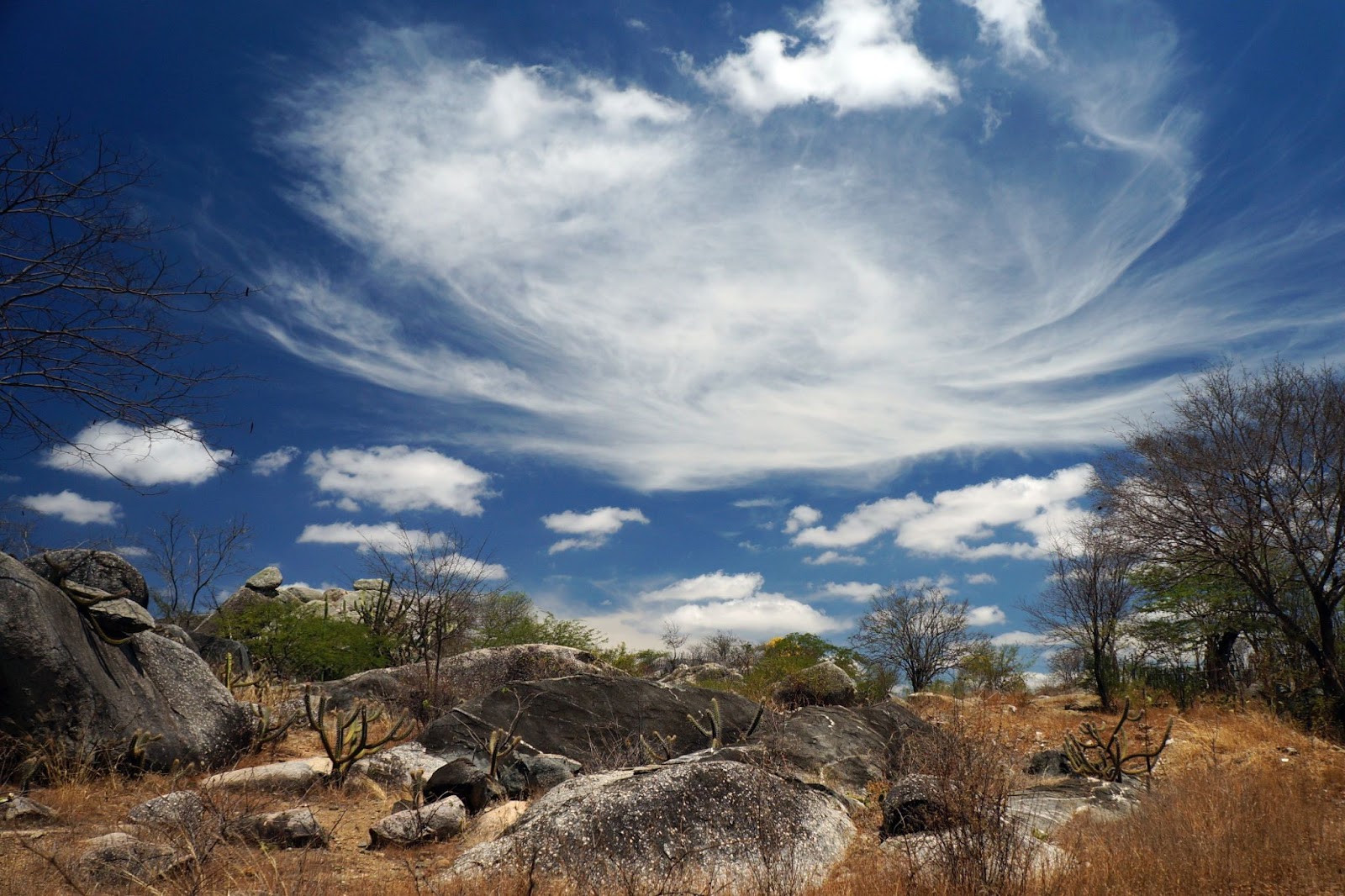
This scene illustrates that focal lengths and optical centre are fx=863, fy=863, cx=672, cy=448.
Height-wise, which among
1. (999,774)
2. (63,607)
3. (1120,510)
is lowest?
(999,774)

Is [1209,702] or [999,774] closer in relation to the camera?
[999,774]

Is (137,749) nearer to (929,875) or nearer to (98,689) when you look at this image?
(98,689)

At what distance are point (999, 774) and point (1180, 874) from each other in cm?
197

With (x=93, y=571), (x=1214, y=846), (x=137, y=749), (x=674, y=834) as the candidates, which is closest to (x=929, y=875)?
(x=674, y=834)

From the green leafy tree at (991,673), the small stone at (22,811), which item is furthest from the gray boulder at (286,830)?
the green leafy tree at (991,673)

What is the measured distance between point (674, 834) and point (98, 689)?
303 inches

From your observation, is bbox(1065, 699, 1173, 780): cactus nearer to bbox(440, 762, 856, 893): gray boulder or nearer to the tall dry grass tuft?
the tall dry grass tuft

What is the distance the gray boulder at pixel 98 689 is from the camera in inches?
390

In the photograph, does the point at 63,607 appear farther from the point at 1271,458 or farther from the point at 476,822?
the point at 1271,458

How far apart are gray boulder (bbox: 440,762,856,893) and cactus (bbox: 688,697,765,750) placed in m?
3.85

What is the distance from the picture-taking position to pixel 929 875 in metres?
6.58

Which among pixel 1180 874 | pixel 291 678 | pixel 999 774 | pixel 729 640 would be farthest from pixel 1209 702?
pixel 729 640

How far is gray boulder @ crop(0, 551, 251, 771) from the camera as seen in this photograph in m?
9.90

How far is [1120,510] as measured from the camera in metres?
20.3
